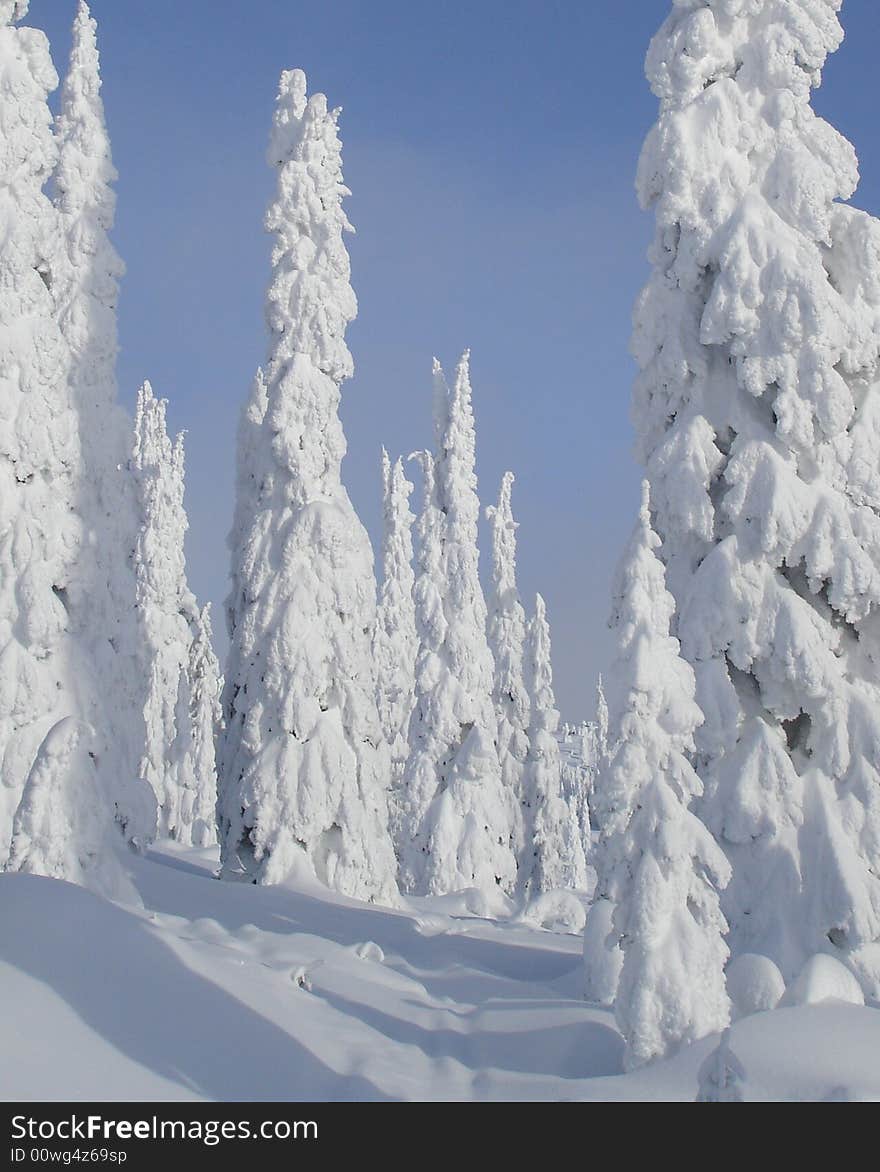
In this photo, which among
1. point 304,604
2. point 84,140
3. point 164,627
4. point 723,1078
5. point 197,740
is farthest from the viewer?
point 197,740

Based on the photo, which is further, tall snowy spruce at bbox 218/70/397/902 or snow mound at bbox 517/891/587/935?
snow mound at bbox 517/891/587/935

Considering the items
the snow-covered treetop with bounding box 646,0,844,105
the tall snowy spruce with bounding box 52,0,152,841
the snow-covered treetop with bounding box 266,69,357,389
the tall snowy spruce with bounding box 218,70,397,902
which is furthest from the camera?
the snow-covered treetop with bounding box 266,69,357,389

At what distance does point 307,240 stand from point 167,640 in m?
25.7

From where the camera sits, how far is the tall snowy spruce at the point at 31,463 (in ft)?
55.3

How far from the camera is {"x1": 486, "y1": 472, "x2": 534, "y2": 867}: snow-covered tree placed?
40.9 metres

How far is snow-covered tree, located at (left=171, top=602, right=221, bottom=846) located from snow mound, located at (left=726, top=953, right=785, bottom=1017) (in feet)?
116

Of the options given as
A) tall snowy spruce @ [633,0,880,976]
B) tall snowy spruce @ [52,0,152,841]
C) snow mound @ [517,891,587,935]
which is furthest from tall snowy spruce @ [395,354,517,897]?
tall snowy spruce @ [633,0,880,976]

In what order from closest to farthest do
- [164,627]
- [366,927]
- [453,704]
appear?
[366,927]
[453,704]
[164,627]

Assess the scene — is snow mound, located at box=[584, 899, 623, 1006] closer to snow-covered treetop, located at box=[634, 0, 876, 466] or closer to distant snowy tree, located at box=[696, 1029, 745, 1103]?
distant snowy tree, located at box=[696, 1029, 745, 1103]

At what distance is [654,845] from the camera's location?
9.37m

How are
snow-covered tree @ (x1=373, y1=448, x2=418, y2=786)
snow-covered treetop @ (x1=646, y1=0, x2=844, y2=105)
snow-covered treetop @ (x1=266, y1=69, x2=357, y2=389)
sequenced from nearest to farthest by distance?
snow-covered treetop @ (x1=646, y1=0, x2=844, y2=105) → snow-covered treetop @ (x1=266, y1=69, x2=357, y2=389) → snow-covered tree @ (x1=373, y1=448, x2=418, y2=786)

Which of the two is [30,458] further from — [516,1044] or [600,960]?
[516,1044]

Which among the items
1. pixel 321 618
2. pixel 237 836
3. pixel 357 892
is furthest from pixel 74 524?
pixel 357 892

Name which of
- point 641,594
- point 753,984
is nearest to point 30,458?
point 641,594
